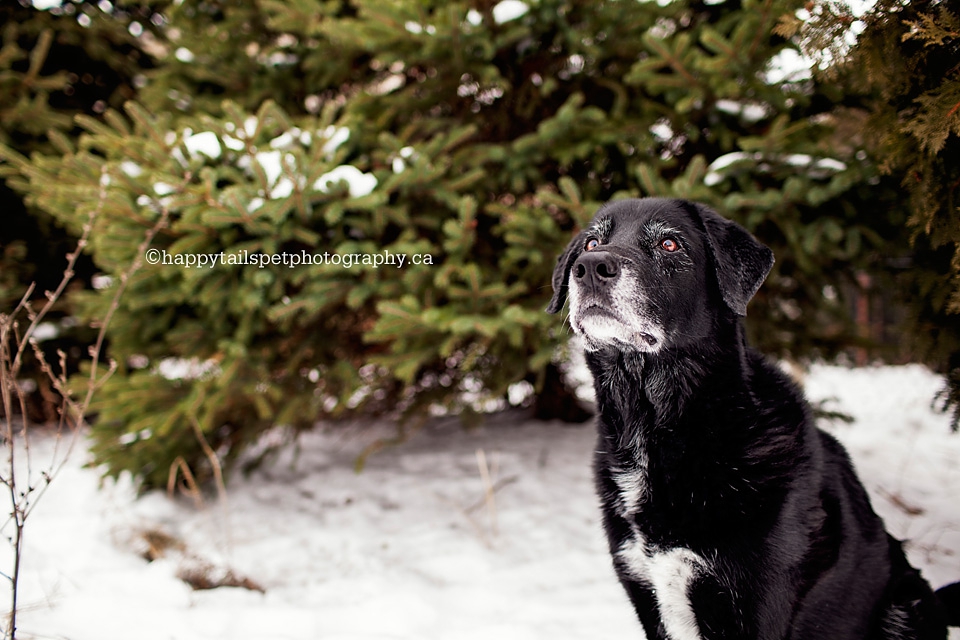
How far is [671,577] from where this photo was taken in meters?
1.82

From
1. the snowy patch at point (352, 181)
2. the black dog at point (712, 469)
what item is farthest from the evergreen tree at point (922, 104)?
the snowy patch at point (352, 181)

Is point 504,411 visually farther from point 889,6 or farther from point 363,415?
point 889,6

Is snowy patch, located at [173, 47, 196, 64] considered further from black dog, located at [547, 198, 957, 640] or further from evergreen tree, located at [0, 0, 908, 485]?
black dog, located at [547, 198, 957, 640]

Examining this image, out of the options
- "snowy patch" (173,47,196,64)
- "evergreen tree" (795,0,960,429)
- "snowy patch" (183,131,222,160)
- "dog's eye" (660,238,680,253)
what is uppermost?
"snowy patch" (173,47,196,64)

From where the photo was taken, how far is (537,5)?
11.2 ft

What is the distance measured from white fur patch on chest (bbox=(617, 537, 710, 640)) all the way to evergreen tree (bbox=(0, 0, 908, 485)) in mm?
1242

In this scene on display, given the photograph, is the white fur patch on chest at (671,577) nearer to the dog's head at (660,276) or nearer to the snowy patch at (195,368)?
the dog's head at (660,276)

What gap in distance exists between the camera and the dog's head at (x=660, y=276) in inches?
73.3

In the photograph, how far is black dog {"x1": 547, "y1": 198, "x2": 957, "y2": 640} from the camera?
1.77 meters

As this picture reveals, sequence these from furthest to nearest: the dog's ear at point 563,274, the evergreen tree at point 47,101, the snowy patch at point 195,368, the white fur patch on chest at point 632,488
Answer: the evergreen tree at point 47,101 < the snowy patch at point 195,368 < the dog's ear at point 563,274 < the white fur patch on chest at point 632,488

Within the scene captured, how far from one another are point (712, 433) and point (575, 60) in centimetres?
303

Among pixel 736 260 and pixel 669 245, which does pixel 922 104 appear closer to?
pixel 736 260

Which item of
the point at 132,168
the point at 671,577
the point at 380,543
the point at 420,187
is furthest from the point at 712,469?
the point at 132,168

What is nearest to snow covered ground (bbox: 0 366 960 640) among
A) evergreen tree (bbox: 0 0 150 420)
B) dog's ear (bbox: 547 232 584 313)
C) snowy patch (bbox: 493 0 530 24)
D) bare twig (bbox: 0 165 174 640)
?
bare twig (bbox: 0 165 174 640)
